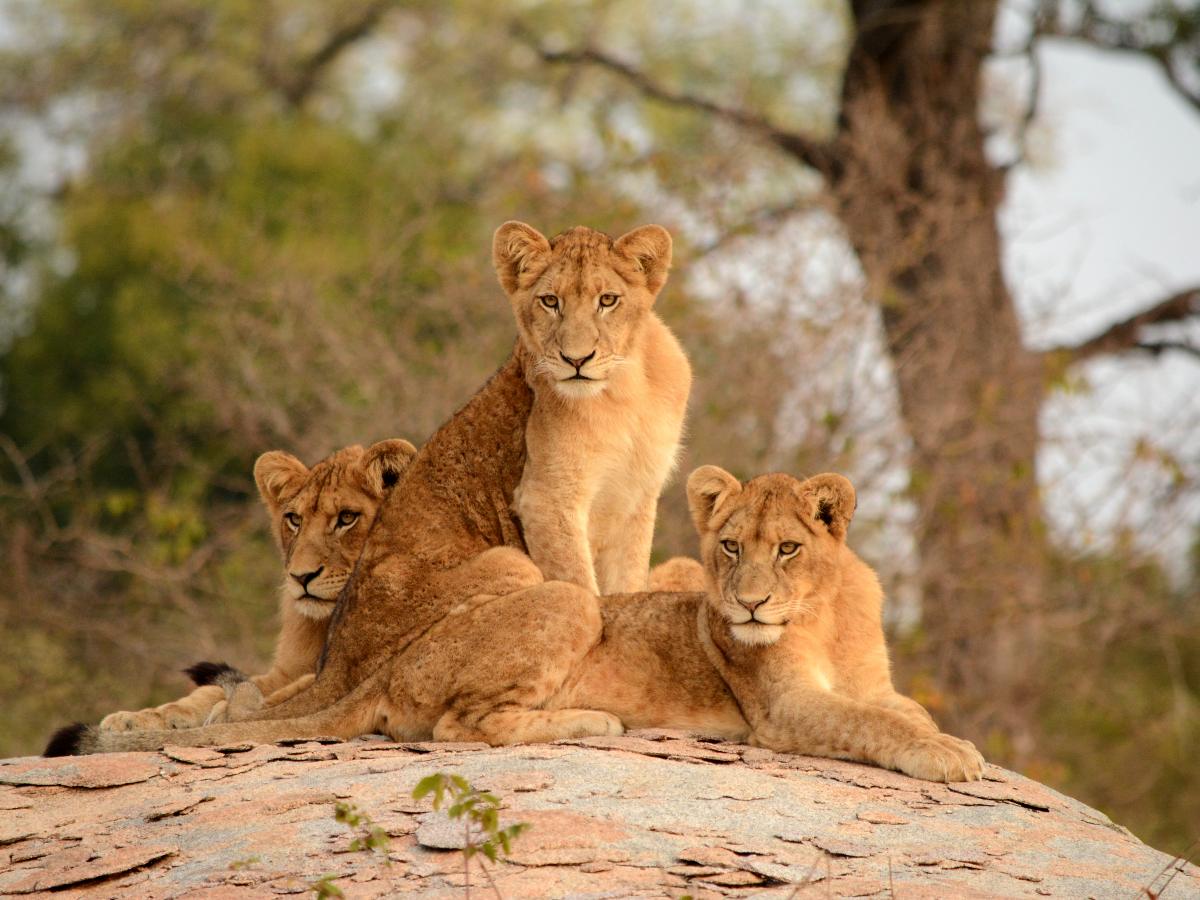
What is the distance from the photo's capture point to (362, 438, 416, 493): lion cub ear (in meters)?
6.99

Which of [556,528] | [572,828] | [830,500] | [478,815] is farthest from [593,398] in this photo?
[478,815]

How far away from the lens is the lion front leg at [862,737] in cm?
551

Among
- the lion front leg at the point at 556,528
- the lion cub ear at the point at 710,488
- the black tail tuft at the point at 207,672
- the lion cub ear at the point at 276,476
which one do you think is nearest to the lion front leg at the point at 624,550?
the lion front leg at the point at 556,528

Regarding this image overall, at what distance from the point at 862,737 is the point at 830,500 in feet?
2.73

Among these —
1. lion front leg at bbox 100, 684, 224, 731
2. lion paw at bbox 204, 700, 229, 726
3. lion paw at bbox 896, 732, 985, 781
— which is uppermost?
lion paw at bbox 896, 732, 985, 781

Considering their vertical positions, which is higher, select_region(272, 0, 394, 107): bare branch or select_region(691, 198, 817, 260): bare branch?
select_region(272, 0, 394, 107): bare branch

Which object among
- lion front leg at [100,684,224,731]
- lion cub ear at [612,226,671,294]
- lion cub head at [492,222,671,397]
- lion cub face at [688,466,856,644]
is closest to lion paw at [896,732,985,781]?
lion cub face at [688,466,856,644]

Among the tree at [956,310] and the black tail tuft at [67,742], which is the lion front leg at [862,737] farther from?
the tree at [956,310]

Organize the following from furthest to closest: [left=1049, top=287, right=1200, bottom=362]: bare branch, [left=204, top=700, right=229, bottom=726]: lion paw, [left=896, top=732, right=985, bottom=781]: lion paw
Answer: [left=1049, top=287, right=1200, bottom=362]: bare branch → [left=204, top=700, right=229, bottom=726]: lion paw → [left=896, top=732, right=985, bottom=781]: lion paw

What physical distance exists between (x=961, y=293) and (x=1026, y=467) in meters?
2.37

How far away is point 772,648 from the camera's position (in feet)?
19.1

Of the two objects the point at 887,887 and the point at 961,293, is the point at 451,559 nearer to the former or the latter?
the point at 887,887

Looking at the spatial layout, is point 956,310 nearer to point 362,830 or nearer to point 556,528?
point 556,528

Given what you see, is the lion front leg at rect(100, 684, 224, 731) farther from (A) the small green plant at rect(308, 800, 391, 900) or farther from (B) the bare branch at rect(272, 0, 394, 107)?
(B) the bare branch at rect(272, 0, 394, 107)
